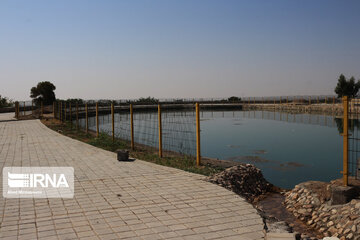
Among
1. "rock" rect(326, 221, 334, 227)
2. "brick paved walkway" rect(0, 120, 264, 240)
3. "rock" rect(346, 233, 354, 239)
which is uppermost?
"brick paved walkway" rect(0, 120, 264, 240)

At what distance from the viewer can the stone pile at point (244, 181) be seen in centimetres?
720

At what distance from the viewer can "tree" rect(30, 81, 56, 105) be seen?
42.8m

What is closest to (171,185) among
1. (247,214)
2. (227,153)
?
(247,214)

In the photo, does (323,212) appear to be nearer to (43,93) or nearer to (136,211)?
(136,211)

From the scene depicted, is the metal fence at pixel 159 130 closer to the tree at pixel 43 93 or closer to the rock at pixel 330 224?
the rock at pixel 330 224

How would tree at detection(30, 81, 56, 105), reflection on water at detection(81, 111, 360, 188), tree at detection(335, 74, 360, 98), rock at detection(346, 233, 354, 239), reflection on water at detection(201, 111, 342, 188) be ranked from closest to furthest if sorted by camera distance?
1. rock at detection(346, 233, 354, 239)
2. reflection on water at detection(201, 111, 342, 188)
3. reflection on water at detection(81, 111, 360, 188)
4. tree at detection(30, 81, 56, 105)
5. tree at detection(335, 74, 360, 98)

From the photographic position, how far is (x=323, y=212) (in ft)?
19.7

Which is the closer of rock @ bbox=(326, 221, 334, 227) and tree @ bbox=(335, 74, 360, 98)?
rock @ bbox=(326, 221, 334, 227)

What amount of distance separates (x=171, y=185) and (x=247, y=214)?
2.05 m

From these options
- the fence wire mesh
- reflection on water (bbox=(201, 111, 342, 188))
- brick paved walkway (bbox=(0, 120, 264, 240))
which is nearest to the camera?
brick paved walkway (bbox=(0, 120, 264, 240))

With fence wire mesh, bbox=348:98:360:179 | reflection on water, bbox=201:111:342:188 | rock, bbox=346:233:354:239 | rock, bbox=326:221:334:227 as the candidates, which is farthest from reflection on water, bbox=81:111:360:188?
rock, bbox=346:233:354:239

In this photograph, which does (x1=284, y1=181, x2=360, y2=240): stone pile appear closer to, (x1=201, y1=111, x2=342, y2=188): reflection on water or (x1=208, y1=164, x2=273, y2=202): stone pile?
(x1=208, y1=164, x2=273, y2=202): stone pile

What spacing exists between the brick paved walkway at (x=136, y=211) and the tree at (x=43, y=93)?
38.2m

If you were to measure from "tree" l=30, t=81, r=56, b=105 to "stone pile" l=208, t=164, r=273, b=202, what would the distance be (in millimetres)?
39753
